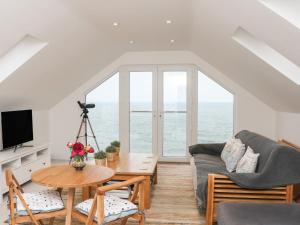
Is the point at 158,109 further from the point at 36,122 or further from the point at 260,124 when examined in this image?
the point at 36,122

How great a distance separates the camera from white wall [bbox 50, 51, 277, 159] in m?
5.85

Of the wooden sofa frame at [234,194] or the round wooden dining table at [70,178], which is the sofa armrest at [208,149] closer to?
the wooden sofa frame at [234,194]

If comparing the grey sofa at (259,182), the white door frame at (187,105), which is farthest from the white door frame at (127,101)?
the grey sofa at (259,182)

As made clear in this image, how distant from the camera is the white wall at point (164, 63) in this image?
585cm

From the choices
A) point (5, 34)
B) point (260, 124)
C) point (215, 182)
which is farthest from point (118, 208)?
point (260, 124)

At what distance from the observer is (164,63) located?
6.09 meters

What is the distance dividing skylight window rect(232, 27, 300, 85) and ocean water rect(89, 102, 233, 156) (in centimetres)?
263

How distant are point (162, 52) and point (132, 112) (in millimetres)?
1439

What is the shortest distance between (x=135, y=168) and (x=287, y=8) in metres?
2.54

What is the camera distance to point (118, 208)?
2.44m

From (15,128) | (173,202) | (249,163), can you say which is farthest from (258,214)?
(15,128)

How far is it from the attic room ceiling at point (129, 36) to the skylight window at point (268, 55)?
89 millimetres

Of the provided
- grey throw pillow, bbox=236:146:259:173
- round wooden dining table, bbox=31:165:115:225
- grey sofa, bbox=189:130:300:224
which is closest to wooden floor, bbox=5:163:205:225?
grey sofa, bbox=189:130:300:224

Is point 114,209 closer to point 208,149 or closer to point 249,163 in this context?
point 249,163
